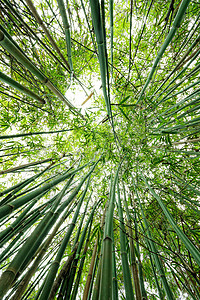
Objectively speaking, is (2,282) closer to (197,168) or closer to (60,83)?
(197,168)

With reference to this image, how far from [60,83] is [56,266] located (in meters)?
2.71

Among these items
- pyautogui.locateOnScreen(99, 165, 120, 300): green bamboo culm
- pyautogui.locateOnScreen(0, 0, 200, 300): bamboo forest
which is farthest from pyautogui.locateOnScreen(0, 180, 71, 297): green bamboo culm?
pyautogui.locateOnScreen(99, 165, 120, 300): green bamboo culm

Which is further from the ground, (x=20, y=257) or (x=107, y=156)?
(x=107, y=156)

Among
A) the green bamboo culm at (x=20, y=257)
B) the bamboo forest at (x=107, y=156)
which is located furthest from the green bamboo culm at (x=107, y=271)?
the green bamboo culm at (x=20, y=257)

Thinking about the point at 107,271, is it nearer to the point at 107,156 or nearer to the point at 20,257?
the point at 20,257

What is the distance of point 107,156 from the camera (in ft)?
7.95

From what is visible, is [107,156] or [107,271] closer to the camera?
[107,271]

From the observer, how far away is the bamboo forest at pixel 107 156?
878 millimetres

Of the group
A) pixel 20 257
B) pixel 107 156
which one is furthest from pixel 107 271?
pixel 107 156

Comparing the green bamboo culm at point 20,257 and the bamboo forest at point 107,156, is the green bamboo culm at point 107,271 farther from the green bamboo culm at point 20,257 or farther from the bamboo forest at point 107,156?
the green bamboo culm at point 20,257

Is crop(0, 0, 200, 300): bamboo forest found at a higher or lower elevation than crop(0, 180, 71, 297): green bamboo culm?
higher

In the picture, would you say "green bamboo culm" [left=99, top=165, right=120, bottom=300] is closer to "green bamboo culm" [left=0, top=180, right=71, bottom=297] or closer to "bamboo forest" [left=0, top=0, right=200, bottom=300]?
"bamboo forest" [left=0, top=0, right=200, bottom=300]

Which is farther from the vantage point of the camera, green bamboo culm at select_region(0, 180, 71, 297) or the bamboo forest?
the bamboo forest

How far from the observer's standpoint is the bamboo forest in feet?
2.88
